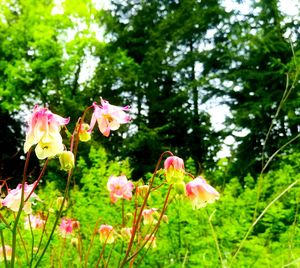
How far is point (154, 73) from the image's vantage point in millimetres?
14367

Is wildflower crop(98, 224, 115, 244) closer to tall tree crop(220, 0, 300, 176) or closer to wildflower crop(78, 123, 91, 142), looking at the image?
wildflower crop(78, 123, 91, 142)

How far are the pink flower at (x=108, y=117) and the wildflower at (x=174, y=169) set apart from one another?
0.53 ft

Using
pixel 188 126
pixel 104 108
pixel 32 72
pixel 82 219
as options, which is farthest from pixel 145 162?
pixel 104 108

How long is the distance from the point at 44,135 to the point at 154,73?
1330 centimetres

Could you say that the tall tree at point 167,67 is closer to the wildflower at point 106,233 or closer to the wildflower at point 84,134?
the wildflower at point 106,233

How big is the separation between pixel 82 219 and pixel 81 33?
43.6 feet

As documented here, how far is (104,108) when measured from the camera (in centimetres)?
140

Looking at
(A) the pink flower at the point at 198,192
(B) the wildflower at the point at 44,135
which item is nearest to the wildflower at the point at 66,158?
(B) the wildflower at the point at 44,135

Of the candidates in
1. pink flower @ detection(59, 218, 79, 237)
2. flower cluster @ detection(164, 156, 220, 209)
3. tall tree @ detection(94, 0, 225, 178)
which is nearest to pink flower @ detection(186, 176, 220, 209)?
flower cluster @ detection(164, 156, 220, 209)

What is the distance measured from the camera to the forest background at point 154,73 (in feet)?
38.7

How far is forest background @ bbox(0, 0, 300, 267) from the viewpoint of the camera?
1180 centimetres

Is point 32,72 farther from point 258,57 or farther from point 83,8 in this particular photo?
point 258,57

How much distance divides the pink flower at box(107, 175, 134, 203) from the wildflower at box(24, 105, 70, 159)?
2.92ft

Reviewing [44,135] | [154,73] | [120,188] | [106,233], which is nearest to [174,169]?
[44,135]
